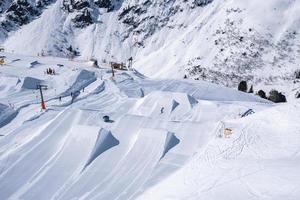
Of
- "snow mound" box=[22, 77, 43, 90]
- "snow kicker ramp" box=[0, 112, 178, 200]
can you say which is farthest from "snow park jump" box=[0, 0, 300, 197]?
"snow mound" box=[22, 77, 43, 90]

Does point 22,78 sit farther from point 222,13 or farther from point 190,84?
point 222,13

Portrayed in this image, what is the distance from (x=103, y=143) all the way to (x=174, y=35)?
98.3 m

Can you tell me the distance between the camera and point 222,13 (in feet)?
346

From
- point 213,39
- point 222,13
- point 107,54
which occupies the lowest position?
point 107,54

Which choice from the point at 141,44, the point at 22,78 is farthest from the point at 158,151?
the point at 141,44

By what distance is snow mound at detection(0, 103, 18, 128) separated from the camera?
28.0m

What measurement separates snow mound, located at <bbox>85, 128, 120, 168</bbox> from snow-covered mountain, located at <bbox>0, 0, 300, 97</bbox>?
6257 centimetres

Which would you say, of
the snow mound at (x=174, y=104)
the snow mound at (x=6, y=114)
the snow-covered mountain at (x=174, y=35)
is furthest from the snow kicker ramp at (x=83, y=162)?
the snow-covered mountain at (x=174, y=35)

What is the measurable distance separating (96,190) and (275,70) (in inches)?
2924

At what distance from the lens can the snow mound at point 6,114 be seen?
28013 millimetres

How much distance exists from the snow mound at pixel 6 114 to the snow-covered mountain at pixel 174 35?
60.8 metres

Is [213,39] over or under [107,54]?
over

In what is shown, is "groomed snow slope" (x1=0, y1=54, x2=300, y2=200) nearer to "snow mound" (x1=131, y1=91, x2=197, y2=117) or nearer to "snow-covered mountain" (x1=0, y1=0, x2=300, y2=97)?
"snow mound" (x1=131, y1=91, x2=197, y2=117)

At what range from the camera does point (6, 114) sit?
28938 millimetres
